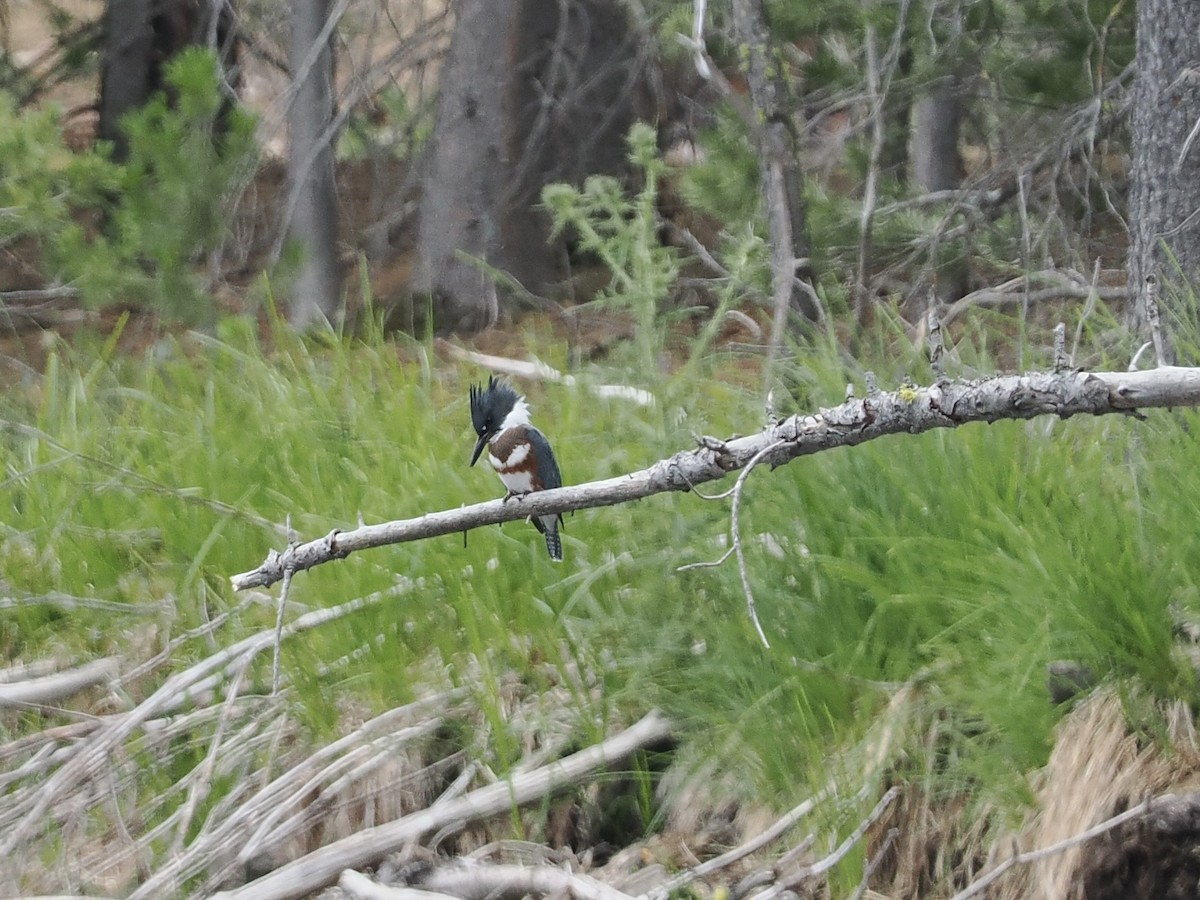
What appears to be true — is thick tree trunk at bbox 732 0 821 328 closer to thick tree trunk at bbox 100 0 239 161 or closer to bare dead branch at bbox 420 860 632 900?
bare dead branch at bbox 420 860 632 900

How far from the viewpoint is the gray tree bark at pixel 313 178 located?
17.0 feet

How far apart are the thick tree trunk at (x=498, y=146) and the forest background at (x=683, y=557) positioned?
80 centimetres

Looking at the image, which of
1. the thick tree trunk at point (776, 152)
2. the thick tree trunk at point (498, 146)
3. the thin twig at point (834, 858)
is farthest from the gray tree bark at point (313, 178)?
the thin twig at point (834, 858)

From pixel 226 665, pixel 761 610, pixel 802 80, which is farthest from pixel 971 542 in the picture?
pixel 802 80

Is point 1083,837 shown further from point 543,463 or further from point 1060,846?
point 543,463

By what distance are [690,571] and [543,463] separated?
0.37 m

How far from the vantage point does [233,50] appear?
23.8 feet

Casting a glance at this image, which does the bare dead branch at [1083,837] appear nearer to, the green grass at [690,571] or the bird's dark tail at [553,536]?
the green grass at [690,571]

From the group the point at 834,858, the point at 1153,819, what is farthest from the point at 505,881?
the point at 1153,819

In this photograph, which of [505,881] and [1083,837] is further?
[505,881]

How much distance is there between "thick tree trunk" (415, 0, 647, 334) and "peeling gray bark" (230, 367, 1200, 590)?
12.3ft

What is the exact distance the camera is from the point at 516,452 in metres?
2.63

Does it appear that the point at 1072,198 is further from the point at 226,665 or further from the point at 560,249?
the point at 226,665

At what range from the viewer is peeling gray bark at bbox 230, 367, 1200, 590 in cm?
156
